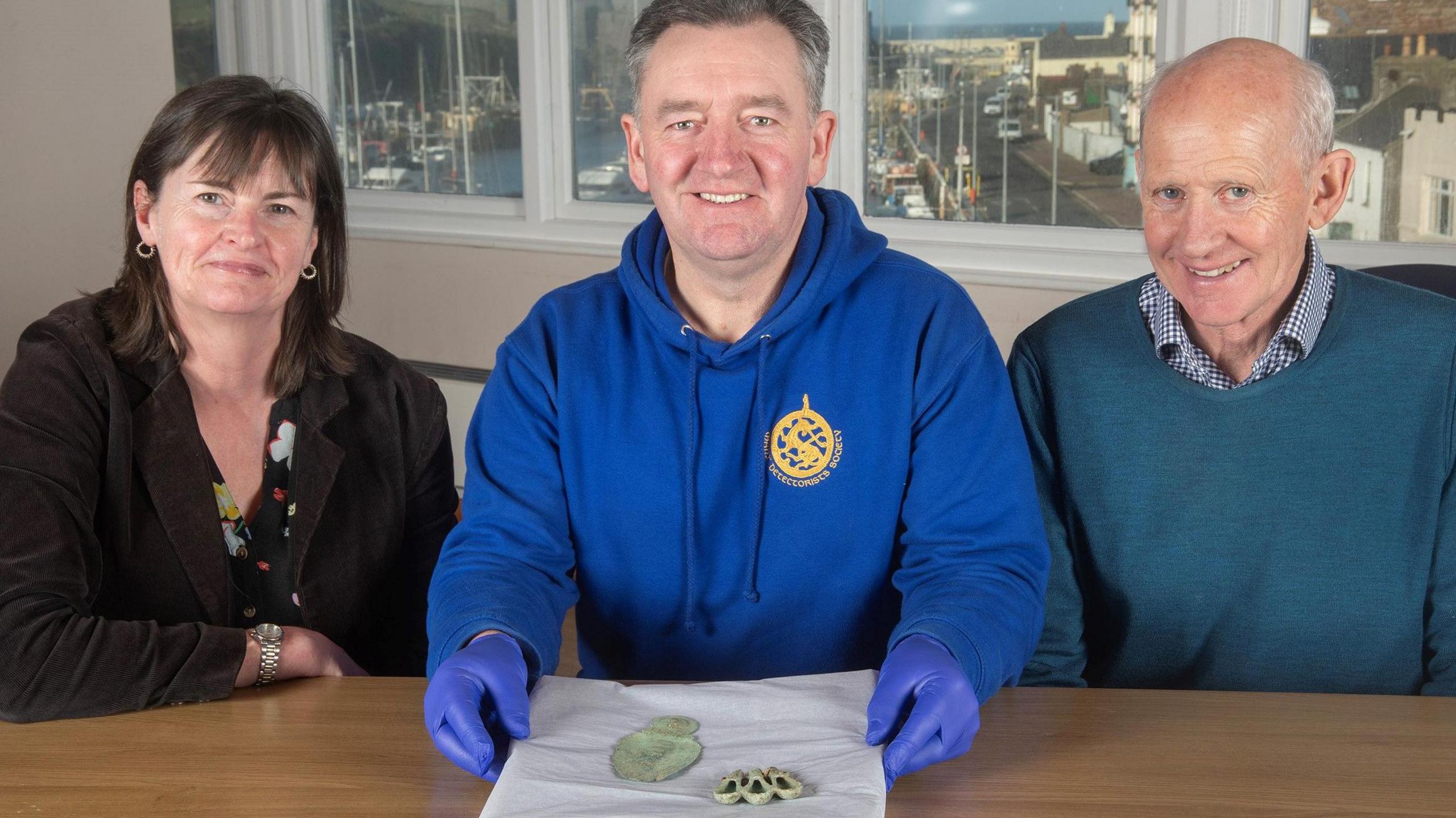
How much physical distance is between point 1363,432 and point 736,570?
0.69 m

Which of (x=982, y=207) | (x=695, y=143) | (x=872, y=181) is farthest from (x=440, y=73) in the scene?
(x=695, y=143)

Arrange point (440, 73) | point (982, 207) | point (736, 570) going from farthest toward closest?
point (440, 73) < point (982, 207) < point (736, 570)

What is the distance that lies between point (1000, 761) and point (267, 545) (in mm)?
954

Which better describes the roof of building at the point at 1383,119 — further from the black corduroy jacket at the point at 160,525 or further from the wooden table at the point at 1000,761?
the black corduroy jacket at the point at 160,525

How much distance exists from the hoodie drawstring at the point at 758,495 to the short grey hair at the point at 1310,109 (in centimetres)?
51

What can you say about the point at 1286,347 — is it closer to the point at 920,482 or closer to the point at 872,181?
the point at 920,482

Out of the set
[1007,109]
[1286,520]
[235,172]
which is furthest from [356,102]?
[1286,520]

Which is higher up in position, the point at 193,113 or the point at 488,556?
the point at 193,113

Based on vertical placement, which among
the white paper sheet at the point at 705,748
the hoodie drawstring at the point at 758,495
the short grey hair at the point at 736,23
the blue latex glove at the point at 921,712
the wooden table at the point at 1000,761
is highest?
the short grey hair at the point at 736,23

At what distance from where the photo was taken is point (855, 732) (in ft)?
3.50

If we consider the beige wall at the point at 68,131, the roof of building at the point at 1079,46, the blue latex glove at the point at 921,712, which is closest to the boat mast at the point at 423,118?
the beige wall at the point at 68,131

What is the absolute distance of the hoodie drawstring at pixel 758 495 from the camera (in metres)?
1.35

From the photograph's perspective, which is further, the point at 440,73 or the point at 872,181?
the point at 440,73

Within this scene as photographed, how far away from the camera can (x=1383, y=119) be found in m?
2.81
